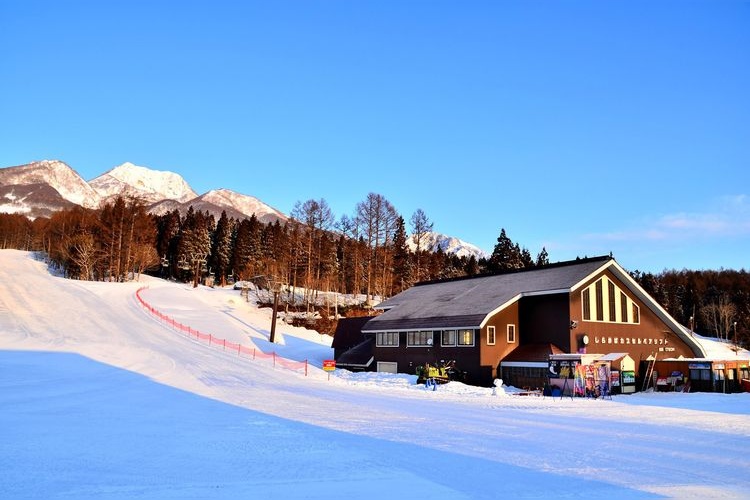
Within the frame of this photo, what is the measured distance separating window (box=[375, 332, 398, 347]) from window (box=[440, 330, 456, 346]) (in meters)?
4.71

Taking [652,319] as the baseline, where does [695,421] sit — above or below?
below

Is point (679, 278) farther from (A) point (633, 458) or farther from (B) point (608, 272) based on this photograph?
(A) point (633, 458)

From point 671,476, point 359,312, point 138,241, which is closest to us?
point 671,476

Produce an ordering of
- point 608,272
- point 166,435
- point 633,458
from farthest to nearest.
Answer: point 608,272 → point 166,435 → point 633,458

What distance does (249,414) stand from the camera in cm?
1816

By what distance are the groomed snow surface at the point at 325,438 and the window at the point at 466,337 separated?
4.17m

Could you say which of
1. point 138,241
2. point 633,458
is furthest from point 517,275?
point 138,241

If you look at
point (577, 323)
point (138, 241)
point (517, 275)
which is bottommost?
point (577, 323)

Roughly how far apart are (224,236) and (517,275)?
221 feet

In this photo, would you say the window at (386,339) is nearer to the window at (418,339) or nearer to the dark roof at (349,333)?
the window at (418,339)

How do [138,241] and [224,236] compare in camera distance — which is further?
[224,236]

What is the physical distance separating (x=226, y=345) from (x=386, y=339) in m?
13.9

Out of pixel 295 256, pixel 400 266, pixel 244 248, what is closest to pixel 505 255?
pixel 400 266

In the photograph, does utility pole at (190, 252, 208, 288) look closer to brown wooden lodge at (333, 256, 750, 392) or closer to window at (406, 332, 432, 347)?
brown wooden lodge at (333, 256, 750, 392)
